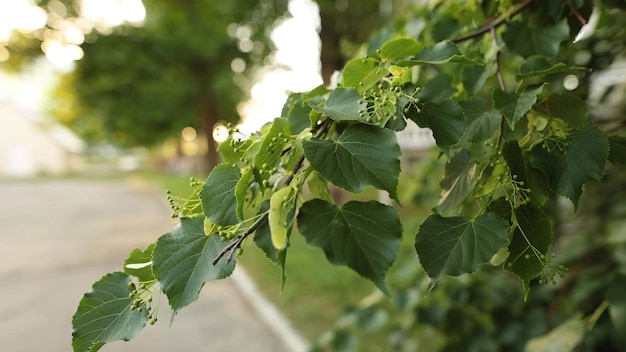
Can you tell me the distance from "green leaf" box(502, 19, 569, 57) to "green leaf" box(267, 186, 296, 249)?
1.85 ft

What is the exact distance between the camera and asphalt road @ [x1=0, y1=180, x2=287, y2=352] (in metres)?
3.06

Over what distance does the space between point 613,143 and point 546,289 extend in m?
1.31

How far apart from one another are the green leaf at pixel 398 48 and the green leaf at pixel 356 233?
238 mm

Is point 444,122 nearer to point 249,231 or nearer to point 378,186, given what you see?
point 378,186

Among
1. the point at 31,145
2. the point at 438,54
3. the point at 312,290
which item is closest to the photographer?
the point at 438,54

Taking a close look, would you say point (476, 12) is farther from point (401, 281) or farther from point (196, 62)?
point (196, 62)

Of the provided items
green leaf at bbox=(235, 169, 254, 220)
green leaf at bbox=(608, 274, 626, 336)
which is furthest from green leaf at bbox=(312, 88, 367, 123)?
green leaf at bbox=(608, 274, 626, 336)

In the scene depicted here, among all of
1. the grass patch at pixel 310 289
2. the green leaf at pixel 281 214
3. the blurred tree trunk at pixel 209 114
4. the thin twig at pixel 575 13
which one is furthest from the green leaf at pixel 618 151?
→ the blurred tree trunk at pixel 209 114

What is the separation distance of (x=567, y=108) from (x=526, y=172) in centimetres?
15

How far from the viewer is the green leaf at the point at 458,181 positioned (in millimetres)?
576

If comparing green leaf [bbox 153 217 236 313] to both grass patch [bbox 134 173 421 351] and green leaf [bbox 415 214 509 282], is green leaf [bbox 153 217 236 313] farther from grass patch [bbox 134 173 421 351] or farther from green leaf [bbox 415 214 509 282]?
grass patch [bbox 134 173 421 351]

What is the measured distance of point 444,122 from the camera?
0.52m

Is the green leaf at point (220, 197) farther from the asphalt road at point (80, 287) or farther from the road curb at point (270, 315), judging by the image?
the road curb at point (270, 315)

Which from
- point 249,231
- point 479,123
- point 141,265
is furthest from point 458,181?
point 141,265
